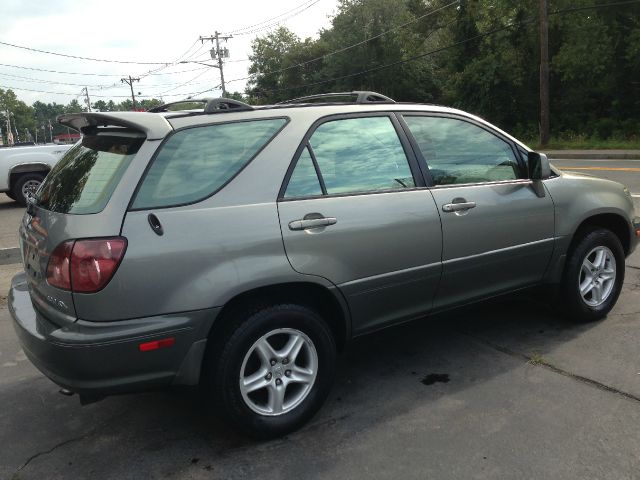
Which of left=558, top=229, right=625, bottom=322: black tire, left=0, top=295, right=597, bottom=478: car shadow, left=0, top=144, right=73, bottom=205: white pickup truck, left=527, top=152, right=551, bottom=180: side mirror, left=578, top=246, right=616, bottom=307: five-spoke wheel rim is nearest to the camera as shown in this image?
left=0, top=295, right=597, bottom=478: car shadow

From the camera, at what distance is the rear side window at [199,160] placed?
2527 millimetres

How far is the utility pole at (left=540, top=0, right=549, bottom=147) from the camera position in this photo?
912 inches

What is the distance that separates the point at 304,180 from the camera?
2.88 metres

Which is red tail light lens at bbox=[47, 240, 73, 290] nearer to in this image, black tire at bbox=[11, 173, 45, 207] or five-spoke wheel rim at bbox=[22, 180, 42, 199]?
five-spoke wheel rim at bbox=[22, 180, 42, 199]

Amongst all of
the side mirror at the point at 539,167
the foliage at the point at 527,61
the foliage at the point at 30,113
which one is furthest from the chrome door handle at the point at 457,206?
the foliage at the point at 30,113

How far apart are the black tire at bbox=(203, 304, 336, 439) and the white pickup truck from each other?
34.0 ft

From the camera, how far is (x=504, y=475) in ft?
8.02

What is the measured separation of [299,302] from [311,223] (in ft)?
1.39

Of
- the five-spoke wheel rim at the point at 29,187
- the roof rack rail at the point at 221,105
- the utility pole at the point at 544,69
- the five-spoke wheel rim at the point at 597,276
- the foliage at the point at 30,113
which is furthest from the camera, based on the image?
the foliage at the point at 30,113

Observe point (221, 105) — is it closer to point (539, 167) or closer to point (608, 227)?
point (539, 167)

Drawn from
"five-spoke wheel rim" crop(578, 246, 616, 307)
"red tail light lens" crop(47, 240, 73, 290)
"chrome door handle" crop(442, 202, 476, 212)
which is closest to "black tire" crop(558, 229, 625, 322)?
"five-spoke wheel rim" crop(578, 246, 616, 307)

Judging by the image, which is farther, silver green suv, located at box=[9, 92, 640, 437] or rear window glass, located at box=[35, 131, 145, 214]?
rear window glass, located at box=[35, 131, 145, 214]

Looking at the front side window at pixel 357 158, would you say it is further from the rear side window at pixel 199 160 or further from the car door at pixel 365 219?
the rear side window at pixel 199 160

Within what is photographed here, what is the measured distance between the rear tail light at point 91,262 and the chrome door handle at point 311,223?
→ 80 cm
